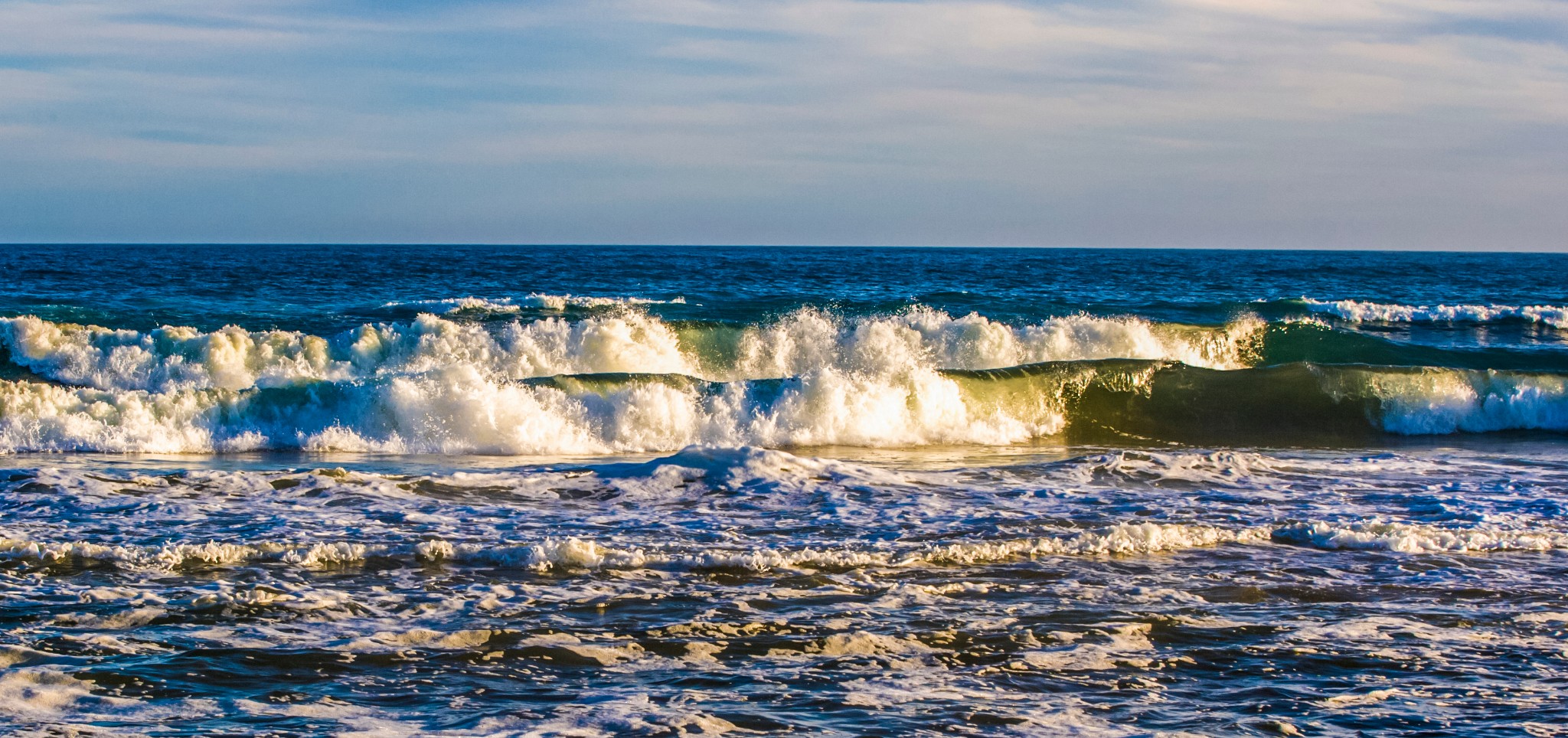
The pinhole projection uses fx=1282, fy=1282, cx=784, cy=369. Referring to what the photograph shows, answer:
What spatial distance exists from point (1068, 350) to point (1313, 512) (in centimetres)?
1119

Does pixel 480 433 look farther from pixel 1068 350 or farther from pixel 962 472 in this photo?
pixel 1068 350

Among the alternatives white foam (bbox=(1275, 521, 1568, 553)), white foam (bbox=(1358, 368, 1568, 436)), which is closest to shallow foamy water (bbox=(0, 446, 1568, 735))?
white foam (bbox=(1275, 521, 1568, 553))

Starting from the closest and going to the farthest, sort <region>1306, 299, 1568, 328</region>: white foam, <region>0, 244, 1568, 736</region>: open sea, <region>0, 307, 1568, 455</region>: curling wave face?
<region>0, 244, 1568, 736</region>: open sea → <region>0, 307, 1568, 455</region>: curling wave face → <region>1306, 299, 1568, 328</region>: white foam

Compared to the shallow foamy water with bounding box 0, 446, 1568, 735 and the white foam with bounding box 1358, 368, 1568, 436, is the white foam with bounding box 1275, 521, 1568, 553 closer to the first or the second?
the shallow foamy water with bounding box 0, 446, 1568, 735

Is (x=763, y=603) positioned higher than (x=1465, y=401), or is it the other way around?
(x=1465, y=401)

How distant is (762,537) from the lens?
25.2 feet

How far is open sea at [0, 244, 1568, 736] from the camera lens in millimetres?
4875

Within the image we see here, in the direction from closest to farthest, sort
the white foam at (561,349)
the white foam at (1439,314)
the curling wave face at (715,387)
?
the curling wave face at (715,387) → the white foam at (561,349) → the white foam at (1439,314)

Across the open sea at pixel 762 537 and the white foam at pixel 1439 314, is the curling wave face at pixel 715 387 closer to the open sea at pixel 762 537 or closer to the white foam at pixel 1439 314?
the open sea at pixel 762 537

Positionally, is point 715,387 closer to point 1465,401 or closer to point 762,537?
point 762,537

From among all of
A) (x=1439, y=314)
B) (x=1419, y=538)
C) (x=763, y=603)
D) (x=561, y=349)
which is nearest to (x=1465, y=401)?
(x=1419, y=538)

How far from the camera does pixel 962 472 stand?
10.6 meters

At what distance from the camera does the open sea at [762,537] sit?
488cm

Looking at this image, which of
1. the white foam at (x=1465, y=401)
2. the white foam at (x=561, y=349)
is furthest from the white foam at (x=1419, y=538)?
the white foam at (x=561, y=349)
